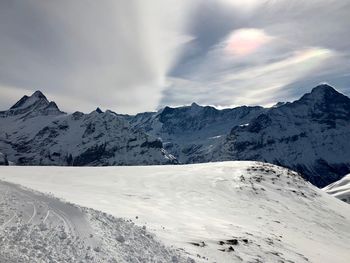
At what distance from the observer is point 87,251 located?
15.4m

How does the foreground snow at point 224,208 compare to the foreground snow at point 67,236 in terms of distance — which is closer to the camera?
the foreground snow at point 67,236

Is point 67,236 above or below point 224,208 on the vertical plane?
above

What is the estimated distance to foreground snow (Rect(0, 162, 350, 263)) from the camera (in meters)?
22.4

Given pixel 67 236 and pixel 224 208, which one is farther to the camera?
pixel 224 208

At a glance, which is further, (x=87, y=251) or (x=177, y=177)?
(x=177, y=177)

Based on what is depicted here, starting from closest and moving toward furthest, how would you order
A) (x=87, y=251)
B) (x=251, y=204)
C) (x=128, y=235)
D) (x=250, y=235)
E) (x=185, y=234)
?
(x=87, y=251) < (x=128, y=235) < (x=185, y=234) < (x=250, y=235) < (x=251, y=204)

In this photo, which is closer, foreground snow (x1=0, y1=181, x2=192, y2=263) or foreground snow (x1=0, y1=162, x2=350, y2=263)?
foreground snow (x1=0, y1=181, x2=192, y2=263)

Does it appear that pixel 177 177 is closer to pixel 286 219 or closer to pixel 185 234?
pixel 286 219

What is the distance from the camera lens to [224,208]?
35.5m

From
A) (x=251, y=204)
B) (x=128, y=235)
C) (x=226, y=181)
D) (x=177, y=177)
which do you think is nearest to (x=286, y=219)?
(x=251, y=204)

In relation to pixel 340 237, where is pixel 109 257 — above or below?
above

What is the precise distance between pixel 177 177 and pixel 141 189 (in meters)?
9.25

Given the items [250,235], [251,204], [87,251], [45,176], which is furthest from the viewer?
[45,176]

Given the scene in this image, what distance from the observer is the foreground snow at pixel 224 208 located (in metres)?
22.4
